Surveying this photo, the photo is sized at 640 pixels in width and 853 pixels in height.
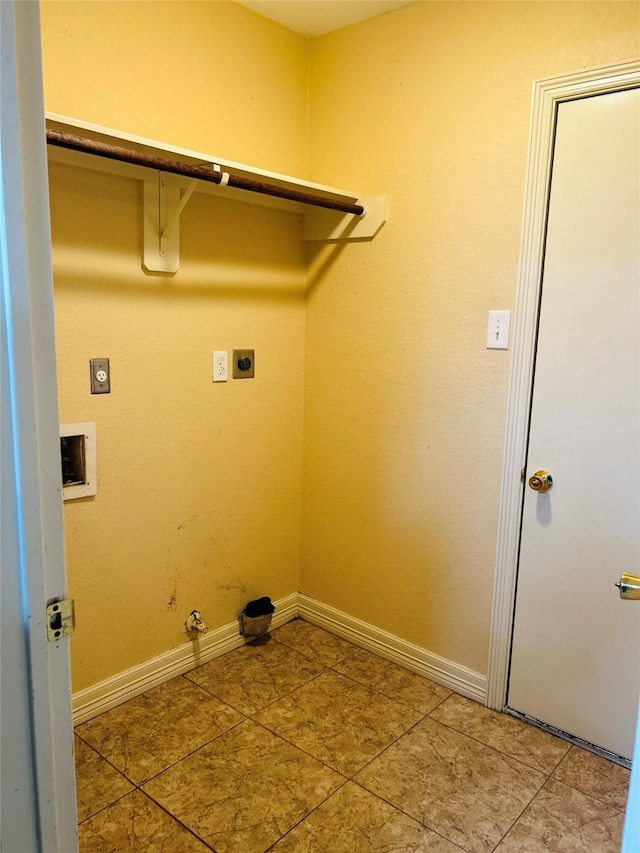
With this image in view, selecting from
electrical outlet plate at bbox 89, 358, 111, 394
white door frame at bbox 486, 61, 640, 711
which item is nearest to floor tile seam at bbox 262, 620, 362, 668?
white door frame at bbox 486, 61, 640, 711

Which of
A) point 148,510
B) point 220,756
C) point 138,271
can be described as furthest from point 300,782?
point 138,271

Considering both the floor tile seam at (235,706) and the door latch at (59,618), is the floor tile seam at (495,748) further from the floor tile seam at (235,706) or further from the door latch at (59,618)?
the door latch at (59,618)

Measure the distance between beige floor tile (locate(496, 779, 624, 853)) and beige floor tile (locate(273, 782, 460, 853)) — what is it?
21 cm

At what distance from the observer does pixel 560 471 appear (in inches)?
77.7

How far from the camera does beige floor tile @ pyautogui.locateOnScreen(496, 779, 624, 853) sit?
1.64 meters

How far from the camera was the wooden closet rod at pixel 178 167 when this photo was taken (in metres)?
1.52

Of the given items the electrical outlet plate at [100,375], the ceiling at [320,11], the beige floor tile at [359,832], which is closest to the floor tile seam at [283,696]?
the beige floor tile at [359,832]

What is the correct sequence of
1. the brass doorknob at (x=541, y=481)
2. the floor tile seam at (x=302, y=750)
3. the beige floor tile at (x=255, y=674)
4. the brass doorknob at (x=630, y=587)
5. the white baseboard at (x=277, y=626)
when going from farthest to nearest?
1. the beige floor tile at (x=255, y=674)
2. the white baseboard at (x=277, y=626)
3. the brass doorknob at (x=541, y=481)
4. the floor tile seam at (x=302, y=750)
5. the brass doorknob at (x=630, y=587)

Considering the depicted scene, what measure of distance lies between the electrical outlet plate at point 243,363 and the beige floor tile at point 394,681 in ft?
4.08

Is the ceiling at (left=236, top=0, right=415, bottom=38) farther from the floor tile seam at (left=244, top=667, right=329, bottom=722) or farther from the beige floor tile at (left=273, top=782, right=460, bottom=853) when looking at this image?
the beige floor tile at (left=273, top=782, right=460, bottom=853)

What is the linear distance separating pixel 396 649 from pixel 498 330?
135 cm

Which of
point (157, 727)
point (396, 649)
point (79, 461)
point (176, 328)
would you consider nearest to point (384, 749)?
point (396, 649)

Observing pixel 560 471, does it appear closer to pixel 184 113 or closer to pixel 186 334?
pixel 186 334

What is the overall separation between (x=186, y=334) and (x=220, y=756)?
143 cm
